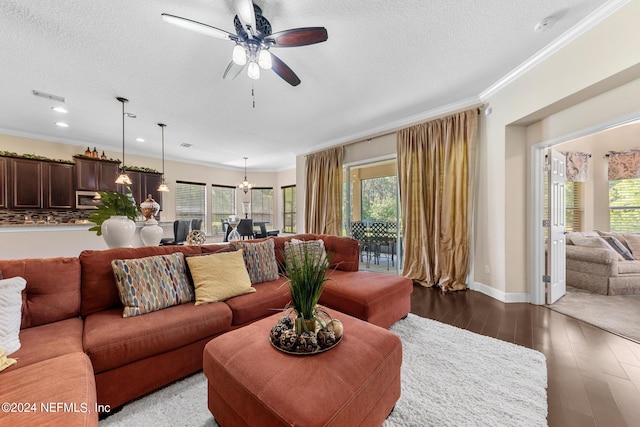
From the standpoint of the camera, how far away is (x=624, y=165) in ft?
15.1

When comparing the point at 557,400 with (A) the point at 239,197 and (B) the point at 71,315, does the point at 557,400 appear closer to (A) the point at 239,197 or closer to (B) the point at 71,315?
(B) the point at 71,315

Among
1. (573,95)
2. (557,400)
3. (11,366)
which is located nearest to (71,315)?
(11,366)

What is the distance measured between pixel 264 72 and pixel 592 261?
531 cm

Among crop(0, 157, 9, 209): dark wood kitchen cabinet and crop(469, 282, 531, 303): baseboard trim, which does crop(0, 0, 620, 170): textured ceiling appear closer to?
crop(0, 157, 9, 209): dark wood kitchen cabinet

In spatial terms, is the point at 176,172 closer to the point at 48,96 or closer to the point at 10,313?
the point at 48,96

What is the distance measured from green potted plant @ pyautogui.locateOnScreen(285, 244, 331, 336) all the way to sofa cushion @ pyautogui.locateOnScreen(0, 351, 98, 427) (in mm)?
882

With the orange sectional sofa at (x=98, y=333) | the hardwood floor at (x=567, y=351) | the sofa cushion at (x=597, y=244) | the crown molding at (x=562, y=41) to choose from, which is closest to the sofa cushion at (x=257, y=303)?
the orange sectional sofa at (x=98, y=333)

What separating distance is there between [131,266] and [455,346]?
2766 millimetres

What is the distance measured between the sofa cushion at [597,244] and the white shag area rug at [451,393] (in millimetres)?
2908

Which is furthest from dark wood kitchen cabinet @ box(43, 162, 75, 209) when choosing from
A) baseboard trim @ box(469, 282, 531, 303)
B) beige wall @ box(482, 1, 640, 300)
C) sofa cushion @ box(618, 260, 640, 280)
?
sofa cushion @ box(618, 260, 640, 280)

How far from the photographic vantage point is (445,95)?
3.33 metres

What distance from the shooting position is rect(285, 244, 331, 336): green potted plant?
124cm

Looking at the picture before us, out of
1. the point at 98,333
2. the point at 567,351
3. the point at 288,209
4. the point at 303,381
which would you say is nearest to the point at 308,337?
the point at 303,381

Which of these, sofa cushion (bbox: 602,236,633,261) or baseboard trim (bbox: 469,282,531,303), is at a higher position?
sofa cushion (bbox: 602,236,633,261)
